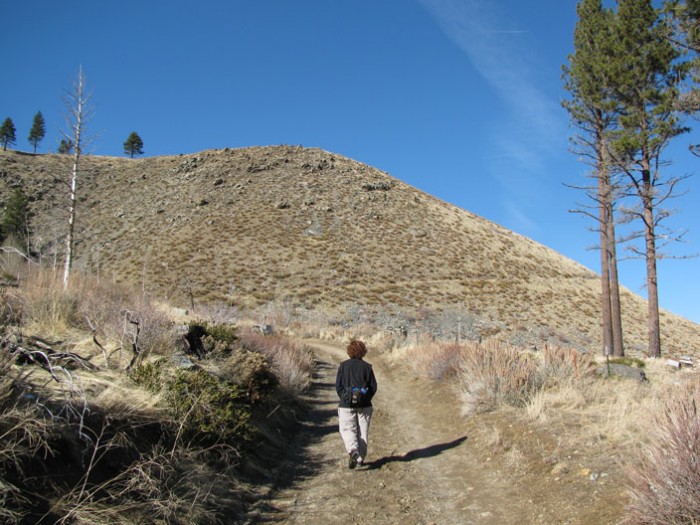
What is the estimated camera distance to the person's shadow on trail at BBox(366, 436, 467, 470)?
6.54 meters

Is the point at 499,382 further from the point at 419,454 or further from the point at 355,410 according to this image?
the point at 355,410

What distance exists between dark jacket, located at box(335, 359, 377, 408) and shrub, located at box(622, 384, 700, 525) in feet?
10.8

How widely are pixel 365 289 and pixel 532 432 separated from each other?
31.7 meters

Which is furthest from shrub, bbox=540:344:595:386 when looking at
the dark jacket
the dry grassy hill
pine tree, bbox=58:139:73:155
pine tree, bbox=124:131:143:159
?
pine tree, bbox=124:131:143:159

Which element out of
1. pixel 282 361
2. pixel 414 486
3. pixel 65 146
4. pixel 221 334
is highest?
pixel 65 146

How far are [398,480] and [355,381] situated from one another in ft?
4.34

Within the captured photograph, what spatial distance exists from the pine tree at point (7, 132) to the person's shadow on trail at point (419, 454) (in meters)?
101

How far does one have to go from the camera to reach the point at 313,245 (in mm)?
44219

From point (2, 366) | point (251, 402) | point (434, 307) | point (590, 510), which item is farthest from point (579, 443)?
point (434, 307)

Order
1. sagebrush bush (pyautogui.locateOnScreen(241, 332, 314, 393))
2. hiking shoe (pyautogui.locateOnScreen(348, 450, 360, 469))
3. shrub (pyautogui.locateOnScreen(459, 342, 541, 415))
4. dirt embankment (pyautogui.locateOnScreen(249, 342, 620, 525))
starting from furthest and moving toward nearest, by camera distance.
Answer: sagebrush bush (pyautogui.locateOnScreen(241, 332, 314, 393))
shrub (pyautogui.locateOnScreen(459, 342, 541, 415))
hiking shoe (pyautogui.locateOnScreen(348, 450, 360, 469))
dirt embankment (pyautogui.locateOnScreen(249, 342, 620, 525))

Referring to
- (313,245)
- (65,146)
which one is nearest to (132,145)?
(313,245)

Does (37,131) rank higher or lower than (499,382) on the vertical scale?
higher

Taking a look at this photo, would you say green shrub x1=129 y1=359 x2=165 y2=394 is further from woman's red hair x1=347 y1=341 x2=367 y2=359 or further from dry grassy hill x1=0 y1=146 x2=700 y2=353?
dry grassy hill x1=0 y1=146 x2=700 y2=353

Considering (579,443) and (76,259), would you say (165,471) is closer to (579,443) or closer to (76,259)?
(579,443)
